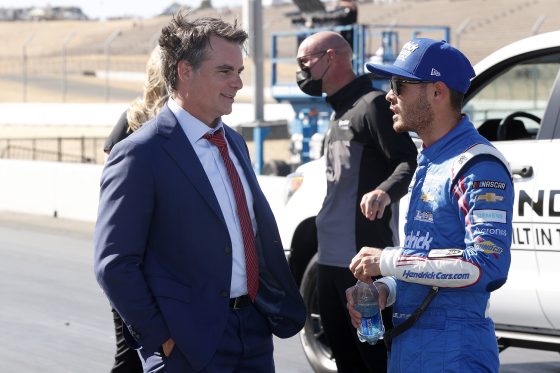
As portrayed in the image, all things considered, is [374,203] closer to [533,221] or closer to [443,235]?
[533,221]

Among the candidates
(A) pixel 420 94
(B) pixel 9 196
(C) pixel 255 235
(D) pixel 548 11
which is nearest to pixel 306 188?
(C) pixel 255 235

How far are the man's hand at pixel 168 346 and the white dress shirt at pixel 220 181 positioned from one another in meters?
0.29

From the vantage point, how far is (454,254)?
3.49 m

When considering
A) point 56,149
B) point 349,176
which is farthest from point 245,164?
point 56,149

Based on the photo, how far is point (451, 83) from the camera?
144 inches

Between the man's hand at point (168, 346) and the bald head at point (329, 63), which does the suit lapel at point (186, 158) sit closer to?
the man's hand at point (168, 346)

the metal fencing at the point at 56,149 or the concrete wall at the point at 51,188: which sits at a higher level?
the concrete wall at the point at 51,188

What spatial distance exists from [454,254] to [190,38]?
117 centimetres

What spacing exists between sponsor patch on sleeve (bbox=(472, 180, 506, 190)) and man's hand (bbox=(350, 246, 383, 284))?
395mm

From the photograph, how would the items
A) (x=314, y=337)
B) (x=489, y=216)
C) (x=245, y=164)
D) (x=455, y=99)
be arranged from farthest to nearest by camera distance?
(x=314, y=337), (x=245, y=164), (x=455, y=99), (x=489, y=216)

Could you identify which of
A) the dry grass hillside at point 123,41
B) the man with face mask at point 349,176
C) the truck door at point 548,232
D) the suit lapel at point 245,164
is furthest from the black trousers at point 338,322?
the dry grass hillside at point 123,41

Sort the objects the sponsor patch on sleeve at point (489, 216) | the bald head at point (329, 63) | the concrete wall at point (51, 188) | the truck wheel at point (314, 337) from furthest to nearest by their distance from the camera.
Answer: the concrete wall at point (51, 188), the truck wheel at point (314, 337), the bald head at point (329, 63), the sponsor patch on sleeve at point (489, 216)

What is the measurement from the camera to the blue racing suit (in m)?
3.45

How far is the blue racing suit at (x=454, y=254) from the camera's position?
3447mm
